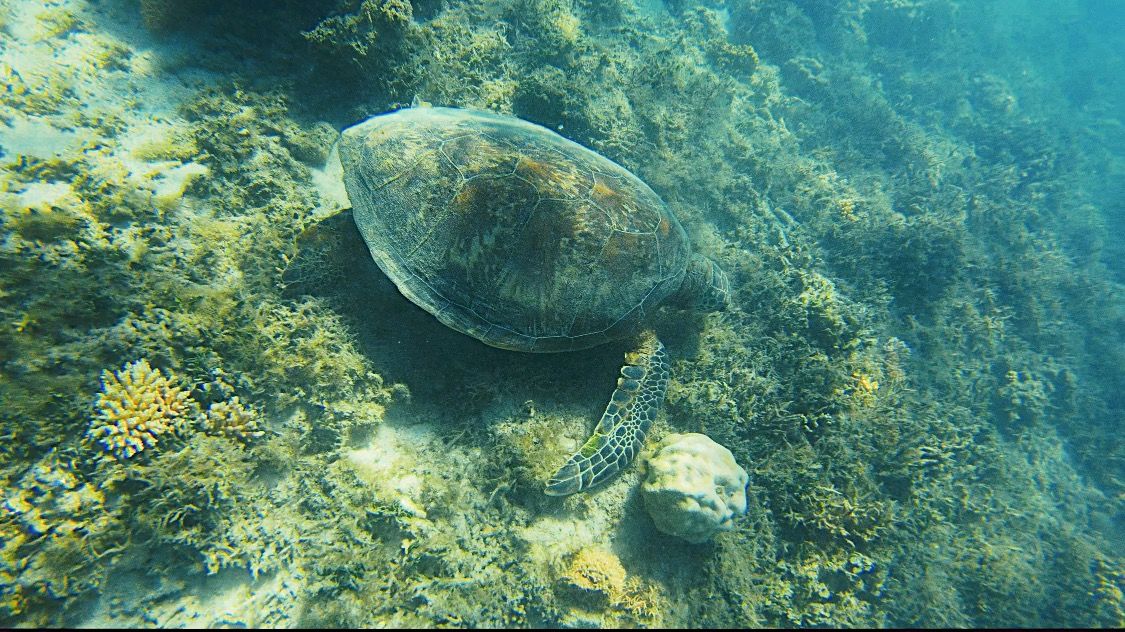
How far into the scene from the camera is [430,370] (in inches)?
138

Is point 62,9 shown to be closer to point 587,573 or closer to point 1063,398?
point 587,573

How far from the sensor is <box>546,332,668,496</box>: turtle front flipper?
3.12m

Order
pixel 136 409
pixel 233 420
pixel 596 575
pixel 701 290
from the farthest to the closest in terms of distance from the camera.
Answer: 1. pixel 701 290
2. pixel 596 575
3. pixel 233 420
4. pixel 136 409

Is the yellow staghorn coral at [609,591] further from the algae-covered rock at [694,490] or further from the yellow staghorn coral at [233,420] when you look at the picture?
the yellow staghorn coral at [233,420]

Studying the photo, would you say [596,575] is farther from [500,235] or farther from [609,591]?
[500,235]

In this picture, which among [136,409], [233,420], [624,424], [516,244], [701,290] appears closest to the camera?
[136,409]

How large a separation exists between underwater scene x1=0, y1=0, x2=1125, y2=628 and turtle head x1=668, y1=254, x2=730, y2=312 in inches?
1.5

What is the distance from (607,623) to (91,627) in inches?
129

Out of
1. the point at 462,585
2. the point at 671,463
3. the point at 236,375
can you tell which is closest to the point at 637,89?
the point at 671,463

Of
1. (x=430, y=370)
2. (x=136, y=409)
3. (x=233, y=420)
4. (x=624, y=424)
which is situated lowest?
(x=233, y=420)

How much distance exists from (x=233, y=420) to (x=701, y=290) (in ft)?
14.1

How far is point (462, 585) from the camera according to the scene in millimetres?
2779

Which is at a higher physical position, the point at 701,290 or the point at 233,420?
the point at 701,290

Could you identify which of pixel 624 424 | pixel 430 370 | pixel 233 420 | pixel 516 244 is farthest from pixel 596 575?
pixel 233 420
